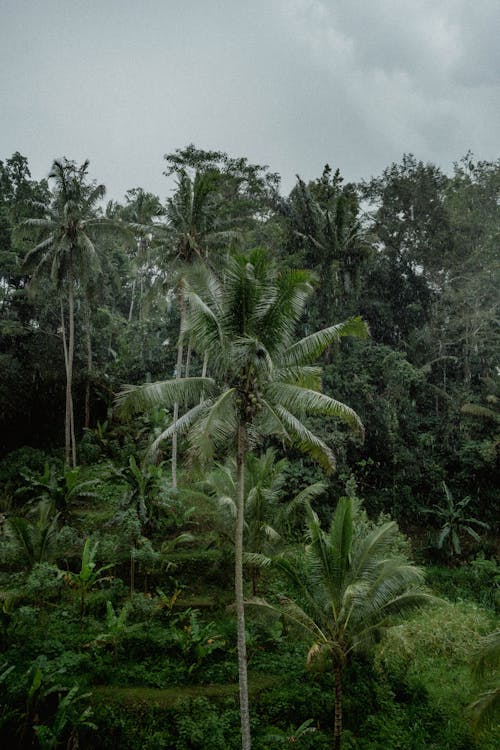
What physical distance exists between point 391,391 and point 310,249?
792 centimetres

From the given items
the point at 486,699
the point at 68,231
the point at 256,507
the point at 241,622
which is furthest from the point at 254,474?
the point at 68,231

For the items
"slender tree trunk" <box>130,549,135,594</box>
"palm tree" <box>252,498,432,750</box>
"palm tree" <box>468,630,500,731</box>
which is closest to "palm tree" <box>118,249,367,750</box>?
"palm tree" <box>252,498,432,750</box>

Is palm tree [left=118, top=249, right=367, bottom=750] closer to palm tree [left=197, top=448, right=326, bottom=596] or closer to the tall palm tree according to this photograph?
palm tree [left=197, top=448, right=326, bottom=596]

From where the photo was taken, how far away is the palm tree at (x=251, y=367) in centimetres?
→ 758

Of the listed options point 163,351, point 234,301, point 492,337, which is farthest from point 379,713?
point 492,337

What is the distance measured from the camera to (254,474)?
12562mm

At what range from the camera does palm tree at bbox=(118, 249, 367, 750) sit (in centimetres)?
758

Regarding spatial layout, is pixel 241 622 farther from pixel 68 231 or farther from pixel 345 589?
pixel 68 231

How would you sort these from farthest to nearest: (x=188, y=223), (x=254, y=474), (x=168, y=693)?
(x=188, y=223)
(x=254, y=474)
(x=168, y=693)

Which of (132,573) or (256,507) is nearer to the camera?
(132,573)

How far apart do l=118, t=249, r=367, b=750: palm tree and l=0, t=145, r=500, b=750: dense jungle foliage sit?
44 millimetres

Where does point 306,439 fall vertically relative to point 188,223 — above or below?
below

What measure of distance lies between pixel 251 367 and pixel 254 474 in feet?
18.6

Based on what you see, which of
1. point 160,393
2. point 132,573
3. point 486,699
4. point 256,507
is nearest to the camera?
point 486,699
